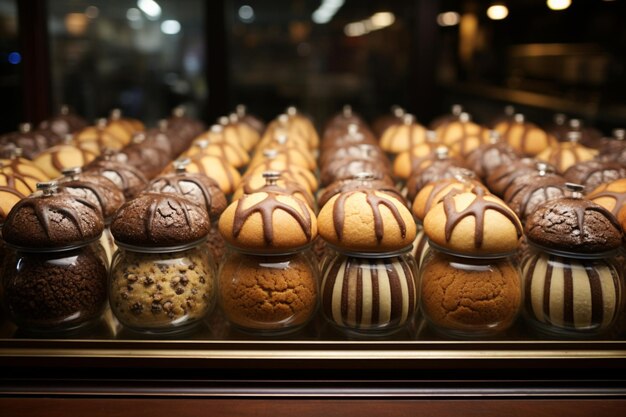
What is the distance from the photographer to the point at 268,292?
1.51 metres

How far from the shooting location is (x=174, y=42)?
4438 millimetres

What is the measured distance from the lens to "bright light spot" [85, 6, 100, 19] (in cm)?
432

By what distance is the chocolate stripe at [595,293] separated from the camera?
4.93ft

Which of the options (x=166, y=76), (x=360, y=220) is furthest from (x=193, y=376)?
(x=166, y=76)

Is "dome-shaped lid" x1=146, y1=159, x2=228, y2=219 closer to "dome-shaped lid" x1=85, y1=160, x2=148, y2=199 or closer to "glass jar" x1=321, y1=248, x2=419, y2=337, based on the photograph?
"dome-shaped lid" x1=85, y1=160, x2=148, y2=199

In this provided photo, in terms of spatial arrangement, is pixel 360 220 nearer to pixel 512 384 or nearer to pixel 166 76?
pixel 512 384

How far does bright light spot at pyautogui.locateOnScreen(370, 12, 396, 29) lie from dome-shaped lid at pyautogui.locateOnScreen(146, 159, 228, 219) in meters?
2.76

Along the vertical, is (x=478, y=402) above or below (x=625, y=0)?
below

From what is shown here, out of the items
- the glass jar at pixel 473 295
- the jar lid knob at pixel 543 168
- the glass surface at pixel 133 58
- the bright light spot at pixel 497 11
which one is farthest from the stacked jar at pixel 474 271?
the bright light spot at pixel 497 11

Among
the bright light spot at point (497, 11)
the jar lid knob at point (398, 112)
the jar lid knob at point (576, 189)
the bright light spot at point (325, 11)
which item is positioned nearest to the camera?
the jar lid knob at point (576, 189)

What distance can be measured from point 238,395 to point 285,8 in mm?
3458

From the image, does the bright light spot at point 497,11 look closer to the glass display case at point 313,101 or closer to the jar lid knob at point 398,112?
the glass display case at point 313,101

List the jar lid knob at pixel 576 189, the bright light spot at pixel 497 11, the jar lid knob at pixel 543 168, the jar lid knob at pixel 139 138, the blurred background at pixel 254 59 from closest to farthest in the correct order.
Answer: the jar lid knob at pixel 576 189 → the jar lid knob at pixel 543 168 → the jar lid knob at pixel 139 138 → the blurred background at pixel 254 59 → the bright light spot at pixel 497 11

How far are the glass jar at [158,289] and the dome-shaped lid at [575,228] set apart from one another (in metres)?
0.86
